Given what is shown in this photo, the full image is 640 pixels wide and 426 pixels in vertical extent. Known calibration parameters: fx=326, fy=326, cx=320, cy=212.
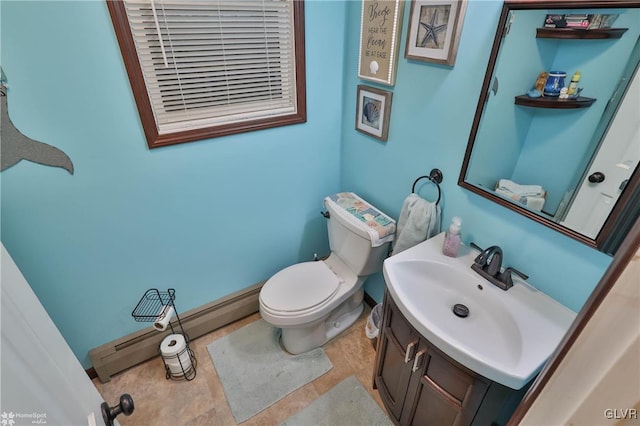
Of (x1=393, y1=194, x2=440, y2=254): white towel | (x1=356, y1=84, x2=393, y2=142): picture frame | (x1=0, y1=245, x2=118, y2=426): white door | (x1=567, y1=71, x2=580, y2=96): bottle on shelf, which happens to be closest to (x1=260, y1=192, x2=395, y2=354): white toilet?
(x1=393, y1=194, x2=440, y2=254): white towel

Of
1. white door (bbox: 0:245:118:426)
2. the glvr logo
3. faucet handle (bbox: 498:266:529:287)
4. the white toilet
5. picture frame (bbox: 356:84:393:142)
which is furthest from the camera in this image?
the white toilet

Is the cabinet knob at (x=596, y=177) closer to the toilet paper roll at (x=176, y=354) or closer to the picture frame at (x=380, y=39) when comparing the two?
the picture frame at (x=380, y=39)

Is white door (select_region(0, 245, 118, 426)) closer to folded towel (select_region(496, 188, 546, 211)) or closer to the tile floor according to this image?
the tile floor

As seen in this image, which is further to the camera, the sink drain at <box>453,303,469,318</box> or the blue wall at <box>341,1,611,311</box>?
the sink drain at <box>453,303,469,318</box>

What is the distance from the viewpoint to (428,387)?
1.26 m

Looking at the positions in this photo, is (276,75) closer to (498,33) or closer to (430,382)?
(498,33)

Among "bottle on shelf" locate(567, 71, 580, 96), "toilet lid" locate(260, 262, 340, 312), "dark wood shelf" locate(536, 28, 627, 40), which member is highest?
"dark wood shelf" locate(536, 28, 627, 40)

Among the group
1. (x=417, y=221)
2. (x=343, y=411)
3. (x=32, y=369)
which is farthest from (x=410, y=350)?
(x=32, y=369)

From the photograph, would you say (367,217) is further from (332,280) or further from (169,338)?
(169,338)

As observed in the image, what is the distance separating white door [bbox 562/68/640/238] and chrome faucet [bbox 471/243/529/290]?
0.25 meters

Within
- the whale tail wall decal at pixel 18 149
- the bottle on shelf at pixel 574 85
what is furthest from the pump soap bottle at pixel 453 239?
the whale tail wall decal at pixel 18 149

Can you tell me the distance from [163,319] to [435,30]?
179cm

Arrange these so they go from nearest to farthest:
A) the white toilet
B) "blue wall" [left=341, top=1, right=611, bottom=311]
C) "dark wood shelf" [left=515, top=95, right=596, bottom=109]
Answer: "dark wood shelf" [left=515, top=95, right=596, bottom=109]
"blue wall" [left=341, top=1, right=611, bottom=311]
the white toilet

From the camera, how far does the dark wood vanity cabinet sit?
1086 mm
